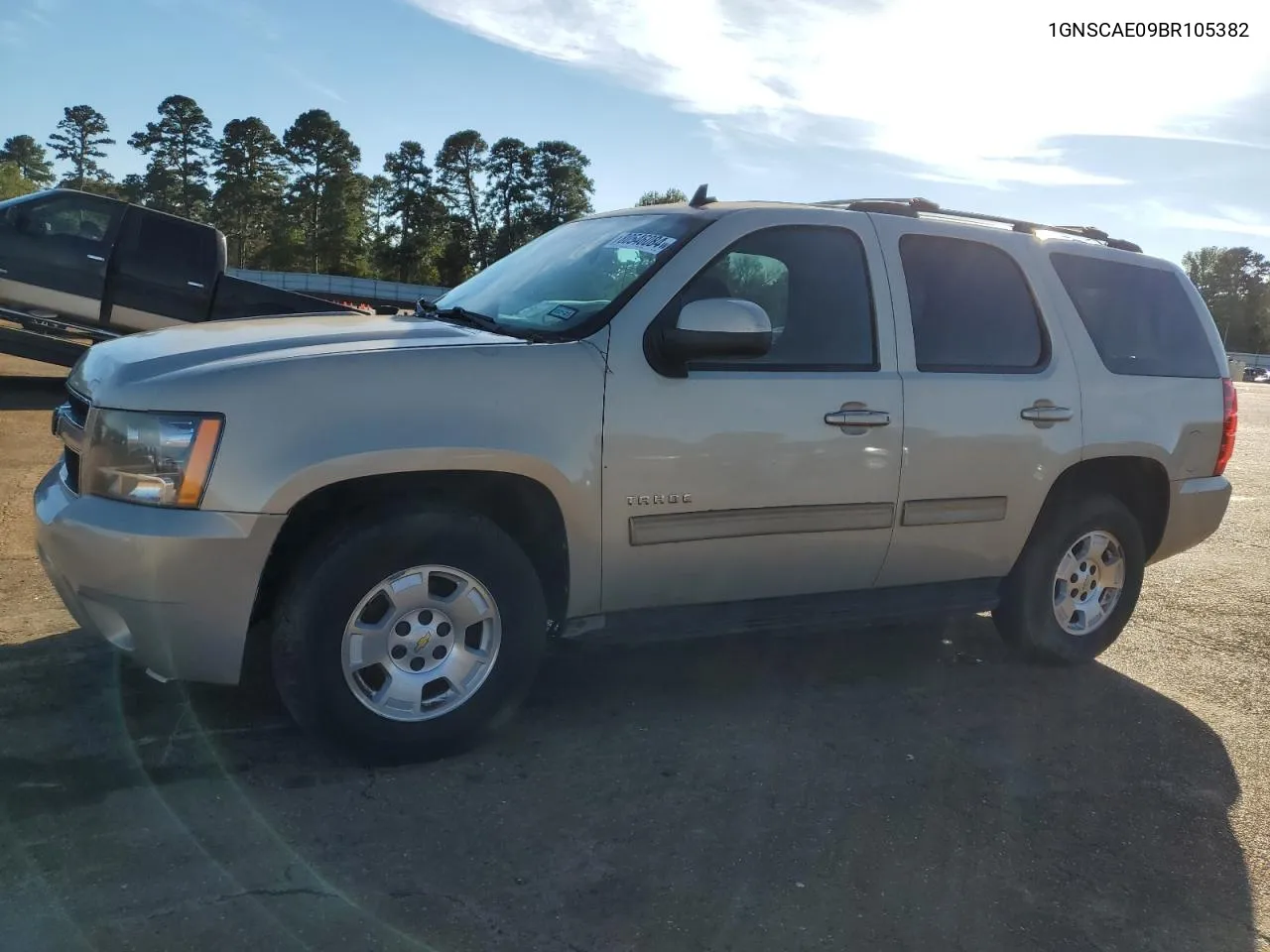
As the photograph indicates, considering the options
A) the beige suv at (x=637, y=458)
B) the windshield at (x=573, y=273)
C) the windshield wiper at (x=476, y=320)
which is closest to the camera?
the beige suv at (x=637, y=458)

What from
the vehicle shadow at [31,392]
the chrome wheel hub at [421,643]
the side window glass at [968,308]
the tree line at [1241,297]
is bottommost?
the vehicle shadow at [31,392]

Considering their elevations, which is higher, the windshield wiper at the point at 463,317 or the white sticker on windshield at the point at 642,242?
the white sticker on windshield at the point at 642,242

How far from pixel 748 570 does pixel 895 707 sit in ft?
3.10

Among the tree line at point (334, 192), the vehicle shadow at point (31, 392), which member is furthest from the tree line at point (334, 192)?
the vehicle shadow at point (31, 392)

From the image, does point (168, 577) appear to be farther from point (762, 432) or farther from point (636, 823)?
point (762, 432)

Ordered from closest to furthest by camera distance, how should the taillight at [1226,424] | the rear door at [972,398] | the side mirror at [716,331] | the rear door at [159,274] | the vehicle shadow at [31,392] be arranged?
the side mirror at [716,331] < the rear door at [972,398] < the taillight at [1226,424] < the vehicle shadow at [31,392] < the rear door at [159,274]

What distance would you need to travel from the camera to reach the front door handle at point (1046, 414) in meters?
4.70

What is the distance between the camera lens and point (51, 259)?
12.5 m

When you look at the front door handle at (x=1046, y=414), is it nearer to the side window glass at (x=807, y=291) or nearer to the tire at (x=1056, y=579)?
the tire at (x=1056, y=579)

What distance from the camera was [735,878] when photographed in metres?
3.06

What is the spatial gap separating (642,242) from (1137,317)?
2596 millimetres

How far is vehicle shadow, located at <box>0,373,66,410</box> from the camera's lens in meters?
11.3

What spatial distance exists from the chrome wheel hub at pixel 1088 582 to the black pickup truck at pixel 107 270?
9.61 m

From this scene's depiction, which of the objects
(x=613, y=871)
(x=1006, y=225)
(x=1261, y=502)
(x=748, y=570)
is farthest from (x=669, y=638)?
(x=1261, y=502)
